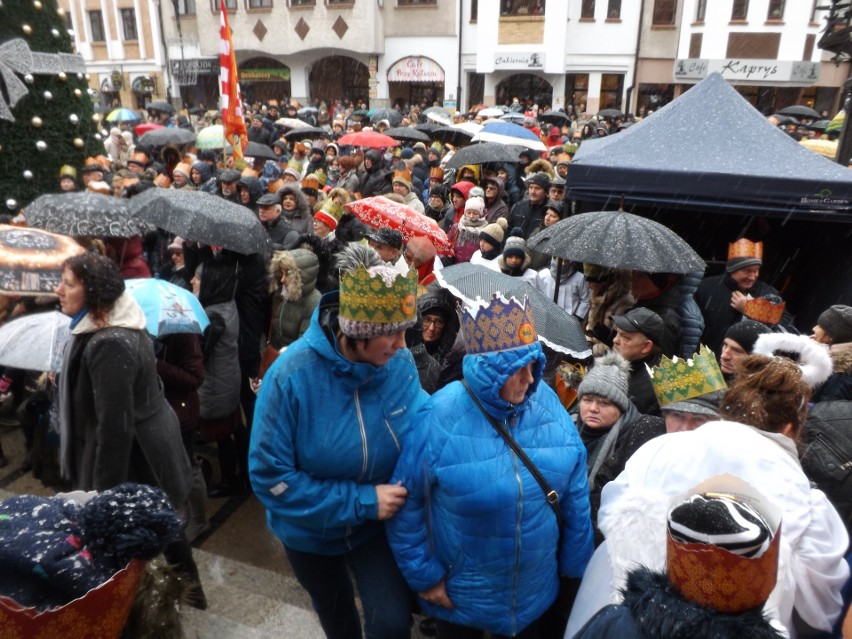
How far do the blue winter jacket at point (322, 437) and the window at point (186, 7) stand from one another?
37456 mm

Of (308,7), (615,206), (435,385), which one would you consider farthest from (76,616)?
(308,7)

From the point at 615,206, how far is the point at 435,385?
132 inches

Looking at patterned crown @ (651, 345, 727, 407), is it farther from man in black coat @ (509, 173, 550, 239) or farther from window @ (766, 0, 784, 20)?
window @ (766, 0, 784, 20)

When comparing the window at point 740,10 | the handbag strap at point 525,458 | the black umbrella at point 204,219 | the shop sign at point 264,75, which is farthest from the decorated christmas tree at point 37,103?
the shop sign at point 264,75

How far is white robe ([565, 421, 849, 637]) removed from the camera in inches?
73.4

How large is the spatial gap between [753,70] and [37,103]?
29821 mm

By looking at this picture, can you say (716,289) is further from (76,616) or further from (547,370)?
(76,616)

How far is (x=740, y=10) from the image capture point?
88.0 ft

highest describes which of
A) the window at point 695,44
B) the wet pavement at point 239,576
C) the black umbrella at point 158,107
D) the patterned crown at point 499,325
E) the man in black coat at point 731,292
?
the window at point 695,44

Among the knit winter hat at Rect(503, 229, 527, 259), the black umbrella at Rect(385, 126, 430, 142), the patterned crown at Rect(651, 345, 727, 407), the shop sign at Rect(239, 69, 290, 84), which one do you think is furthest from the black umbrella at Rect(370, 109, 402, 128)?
the shop sign at Rect(239, 69, 290, 84)

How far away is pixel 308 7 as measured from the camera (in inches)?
1222

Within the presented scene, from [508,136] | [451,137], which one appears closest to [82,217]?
[508,136]

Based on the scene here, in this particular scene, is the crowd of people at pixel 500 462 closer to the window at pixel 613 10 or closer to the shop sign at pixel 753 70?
the shop sign at pixel 753 70

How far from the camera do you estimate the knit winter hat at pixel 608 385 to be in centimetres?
271
